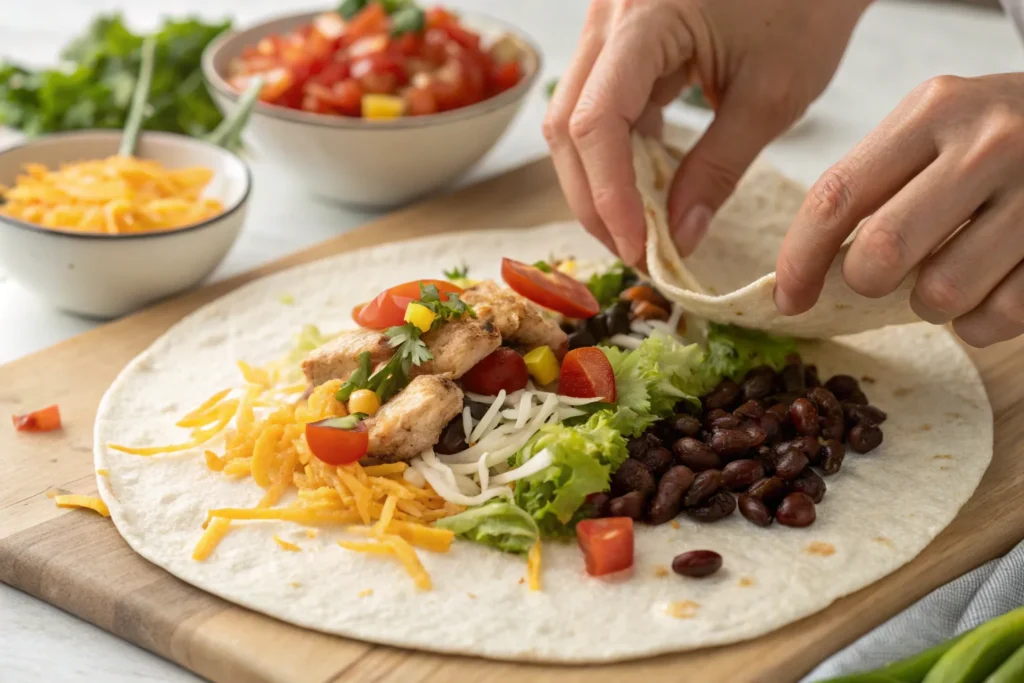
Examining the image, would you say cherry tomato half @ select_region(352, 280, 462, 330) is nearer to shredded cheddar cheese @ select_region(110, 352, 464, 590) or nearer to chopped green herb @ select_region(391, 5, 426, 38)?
shredded cheddar cheese @ select_region(110, 352, 464, 590)

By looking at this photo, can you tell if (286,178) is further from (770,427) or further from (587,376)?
(770,427)

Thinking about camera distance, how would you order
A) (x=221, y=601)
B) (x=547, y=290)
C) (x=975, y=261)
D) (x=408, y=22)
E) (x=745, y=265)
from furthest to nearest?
(x=408, y=22) → (x=745, y=265) → (x=547, y=290) → (x=975, y=261) → (x=221, y=601)

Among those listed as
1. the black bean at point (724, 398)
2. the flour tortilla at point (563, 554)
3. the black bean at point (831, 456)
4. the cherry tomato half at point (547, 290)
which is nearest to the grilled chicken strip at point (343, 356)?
the flour tortilla at point (563, 554)

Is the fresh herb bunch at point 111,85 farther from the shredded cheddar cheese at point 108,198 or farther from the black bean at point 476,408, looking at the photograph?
the black bean at point 476,408

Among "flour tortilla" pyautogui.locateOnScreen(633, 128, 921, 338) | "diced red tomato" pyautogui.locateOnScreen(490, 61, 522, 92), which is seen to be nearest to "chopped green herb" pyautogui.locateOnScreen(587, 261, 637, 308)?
"flour tortilla" pyautogui.locateOnScreen(633, 128, 921, 338)

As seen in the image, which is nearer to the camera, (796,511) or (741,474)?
(796,511)

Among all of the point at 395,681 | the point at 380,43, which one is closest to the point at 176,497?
the point at 395,681

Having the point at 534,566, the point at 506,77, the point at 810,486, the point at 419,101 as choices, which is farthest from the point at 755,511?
the point at 506,77
